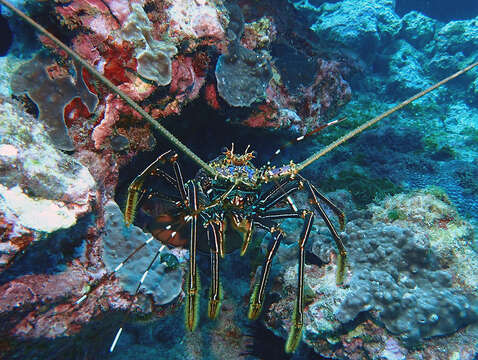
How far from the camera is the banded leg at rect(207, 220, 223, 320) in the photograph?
2.54 m

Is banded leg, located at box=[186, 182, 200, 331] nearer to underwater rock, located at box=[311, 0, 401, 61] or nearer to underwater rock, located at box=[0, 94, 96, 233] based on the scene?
underwater rock, located at box=[0, 94, 96, 233]

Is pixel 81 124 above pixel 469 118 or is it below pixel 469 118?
below

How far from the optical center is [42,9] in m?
2.95

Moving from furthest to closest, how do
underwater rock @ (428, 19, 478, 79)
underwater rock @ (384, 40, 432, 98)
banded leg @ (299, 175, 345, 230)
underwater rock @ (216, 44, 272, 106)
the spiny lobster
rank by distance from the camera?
underwater rock @ (428, 19, 478, 79), underwater rock @ (384, 40, 432, 98), underwater rock @ (216, 44, 272, 106), banded leg @ (299, 175, 345, 230), the spiny lobster

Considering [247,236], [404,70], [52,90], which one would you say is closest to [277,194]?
[247,236]

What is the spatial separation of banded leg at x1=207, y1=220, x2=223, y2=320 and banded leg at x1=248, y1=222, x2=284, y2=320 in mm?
357

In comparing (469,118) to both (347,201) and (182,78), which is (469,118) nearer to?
(347,201)

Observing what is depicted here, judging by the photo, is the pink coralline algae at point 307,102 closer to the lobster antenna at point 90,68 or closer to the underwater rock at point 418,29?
the lobster antenna at point 90,68

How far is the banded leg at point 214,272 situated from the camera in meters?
2.54

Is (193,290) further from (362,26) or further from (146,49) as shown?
(362,26)

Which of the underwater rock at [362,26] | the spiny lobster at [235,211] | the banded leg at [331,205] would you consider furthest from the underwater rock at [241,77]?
the underwater rock at [362,26]

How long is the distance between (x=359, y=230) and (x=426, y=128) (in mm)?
7295

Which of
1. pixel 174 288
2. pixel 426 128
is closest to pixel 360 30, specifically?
pixel 426 128

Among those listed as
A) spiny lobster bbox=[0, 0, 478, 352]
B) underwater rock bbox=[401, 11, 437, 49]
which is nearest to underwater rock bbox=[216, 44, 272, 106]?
spiny lobster bbox=[0, 0, 478, 352]
